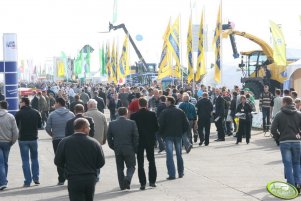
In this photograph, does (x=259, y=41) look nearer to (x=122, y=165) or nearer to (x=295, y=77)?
(x=295, y=77)

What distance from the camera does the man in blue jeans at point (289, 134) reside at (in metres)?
12.5

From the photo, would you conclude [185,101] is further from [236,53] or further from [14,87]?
[236,53]

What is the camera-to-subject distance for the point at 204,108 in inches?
854

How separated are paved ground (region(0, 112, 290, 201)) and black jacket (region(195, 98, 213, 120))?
105cm

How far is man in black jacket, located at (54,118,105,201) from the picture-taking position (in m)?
8.30

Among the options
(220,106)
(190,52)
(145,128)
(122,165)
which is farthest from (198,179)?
(190,52)

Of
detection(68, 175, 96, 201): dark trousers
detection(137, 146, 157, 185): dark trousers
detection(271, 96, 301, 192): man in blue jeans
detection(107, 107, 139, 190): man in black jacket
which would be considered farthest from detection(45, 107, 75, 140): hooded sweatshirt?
detection(68, 175, 96, 201): dark trousers

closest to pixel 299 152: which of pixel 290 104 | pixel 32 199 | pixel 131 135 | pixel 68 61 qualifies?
pixel 290 104

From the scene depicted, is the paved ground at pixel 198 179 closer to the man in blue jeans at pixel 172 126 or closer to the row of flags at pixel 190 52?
the man in blue jeans at pixel 172 126

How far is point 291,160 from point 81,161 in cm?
536

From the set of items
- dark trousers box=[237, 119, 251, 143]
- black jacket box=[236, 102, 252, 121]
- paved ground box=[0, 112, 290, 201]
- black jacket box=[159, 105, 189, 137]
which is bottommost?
paved ground box=[0, 112, 290, 201]

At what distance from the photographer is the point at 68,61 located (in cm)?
10119

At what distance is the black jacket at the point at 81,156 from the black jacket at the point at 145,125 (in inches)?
195

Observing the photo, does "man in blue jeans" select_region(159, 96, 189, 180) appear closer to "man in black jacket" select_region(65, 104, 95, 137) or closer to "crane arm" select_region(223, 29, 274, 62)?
"man in black jacket" select_region(65, 104, 95, 137)
